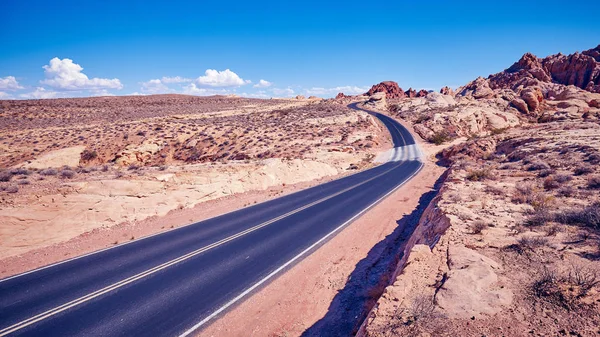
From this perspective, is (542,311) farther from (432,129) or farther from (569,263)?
(432,129)

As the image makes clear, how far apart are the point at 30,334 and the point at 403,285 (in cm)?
812

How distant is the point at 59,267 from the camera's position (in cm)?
948

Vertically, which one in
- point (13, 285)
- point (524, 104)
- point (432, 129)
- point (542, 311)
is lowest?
point (13, 285)

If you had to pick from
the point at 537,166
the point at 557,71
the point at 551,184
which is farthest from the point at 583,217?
the point at 557,71

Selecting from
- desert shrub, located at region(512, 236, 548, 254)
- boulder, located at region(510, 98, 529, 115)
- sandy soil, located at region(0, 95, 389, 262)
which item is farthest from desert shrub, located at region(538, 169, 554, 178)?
boulder, located at region(510, 98, 529, 115)

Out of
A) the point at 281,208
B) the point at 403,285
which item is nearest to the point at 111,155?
the point at 281,208

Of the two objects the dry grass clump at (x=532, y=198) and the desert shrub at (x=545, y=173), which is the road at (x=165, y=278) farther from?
the desert shrub at (x=545, y=173)

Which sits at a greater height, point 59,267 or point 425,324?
point 425,324

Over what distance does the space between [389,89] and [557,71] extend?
60.4 metres

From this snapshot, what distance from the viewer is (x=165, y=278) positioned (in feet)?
28.2

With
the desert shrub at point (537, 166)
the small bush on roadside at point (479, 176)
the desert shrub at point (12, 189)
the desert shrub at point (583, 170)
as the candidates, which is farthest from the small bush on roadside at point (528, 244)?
the desert shrub at point (12, 189)

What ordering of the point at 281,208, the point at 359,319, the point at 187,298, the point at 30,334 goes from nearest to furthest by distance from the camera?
the point at 30,334
the point at 359,319
the point at 187,298
the point at 281,208

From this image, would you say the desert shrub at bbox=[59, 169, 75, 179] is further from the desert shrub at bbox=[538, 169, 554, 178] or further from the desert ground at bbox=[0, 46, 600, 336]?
the desert shrub at bbox=[538, 169, 554, 178]

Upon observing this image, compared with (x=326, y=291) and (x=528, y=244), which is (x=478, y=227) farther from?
(x=326, y=291)
